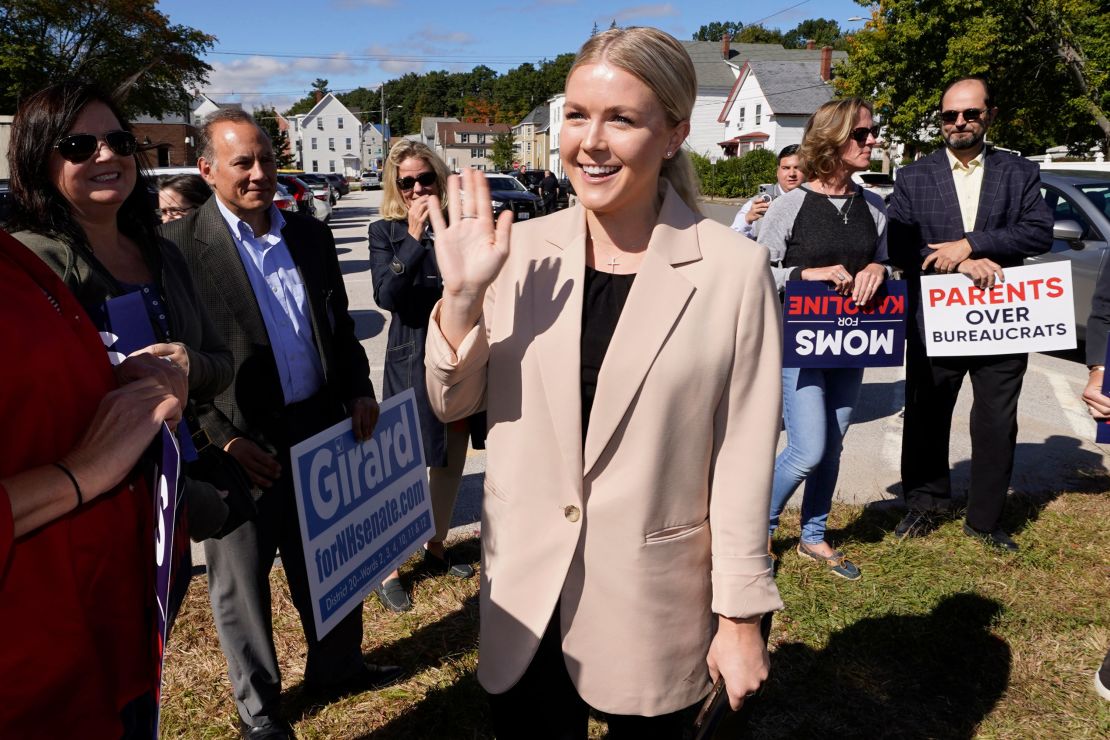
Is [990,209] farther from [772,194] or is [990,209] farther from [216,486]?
[216,486]

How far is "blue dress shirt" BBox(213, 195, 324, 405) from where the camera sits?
280 centimetres

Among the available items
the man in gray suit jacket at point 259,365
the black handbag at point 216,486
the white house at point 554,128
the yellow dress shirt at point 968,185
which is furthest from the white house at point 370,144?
the black handbag at point 216,486

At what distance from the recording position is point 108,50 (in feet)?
111

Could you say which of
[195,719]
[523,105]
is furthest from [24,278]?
[523,105]

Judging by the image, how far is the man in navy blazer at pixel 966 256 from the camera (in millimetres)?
4121

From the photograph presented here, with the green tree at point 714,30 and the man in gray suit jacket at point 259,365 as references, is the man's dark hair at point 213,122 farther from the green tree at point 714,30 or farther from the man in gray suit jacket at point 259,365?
the green tree at point 714,30

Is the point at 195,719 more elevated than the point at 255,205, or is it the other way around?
the point at 255,205

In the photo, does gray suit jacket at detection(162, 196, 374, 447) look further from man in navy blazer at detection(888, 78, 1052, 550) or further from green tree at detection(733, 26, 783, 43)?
green tree at detection(733, 26, 783, 43)

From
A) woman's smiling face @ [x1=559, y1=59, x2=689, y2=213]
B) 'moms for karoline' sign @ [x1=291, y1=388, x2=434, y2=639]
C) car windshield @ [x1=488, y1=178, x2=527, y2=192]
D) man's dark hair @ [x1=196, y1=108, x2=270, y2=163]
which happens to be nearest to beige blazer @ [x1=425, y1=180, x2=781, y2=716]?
woman's smiling face @ [x1=559, y1=59, x2=689, y2=213]

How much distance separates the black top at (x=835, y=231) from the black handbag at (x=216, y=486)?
2.87m

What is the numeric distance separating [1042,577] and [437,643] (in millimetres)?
3017

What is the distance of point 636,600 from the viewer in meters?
1.91

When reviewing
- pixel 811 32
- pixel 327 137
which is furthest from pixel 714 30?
pixel 327 137

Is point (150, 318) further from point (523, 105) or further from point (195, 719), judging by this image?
point (523, 105)
